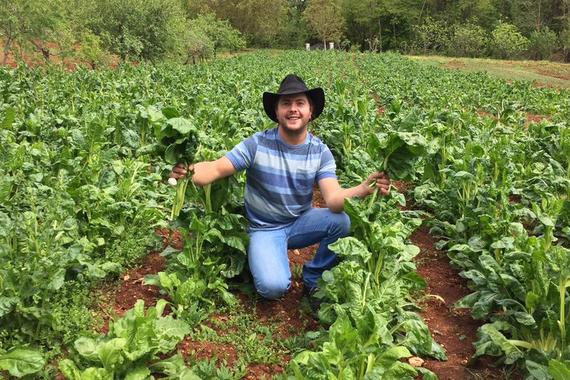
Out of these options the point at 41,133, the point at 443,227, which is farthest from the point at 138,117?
the point at 443,227

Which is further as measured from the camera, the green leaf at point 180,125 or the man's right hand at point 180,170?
the man's right hand at point 180,170

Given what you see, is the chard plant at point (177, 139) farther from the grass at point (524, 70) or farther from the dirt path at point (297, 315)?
the grass at point (524, 70)

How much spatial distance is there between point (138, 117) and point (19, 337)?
472cm

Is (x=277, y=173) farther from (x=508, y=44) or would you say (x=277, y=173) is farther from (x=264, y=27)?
(x=264, y=27)

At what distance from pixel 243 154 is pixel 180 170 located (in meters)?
0.54

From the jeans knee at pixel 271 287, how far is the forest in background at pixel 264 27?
18.9 m

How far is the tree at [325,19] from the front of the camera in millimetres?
67375

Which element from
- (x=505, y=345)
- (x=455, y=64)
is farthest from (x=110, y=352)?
(x=455, y=64)

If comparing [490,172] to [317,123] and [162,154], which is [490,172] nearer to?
[162,154]

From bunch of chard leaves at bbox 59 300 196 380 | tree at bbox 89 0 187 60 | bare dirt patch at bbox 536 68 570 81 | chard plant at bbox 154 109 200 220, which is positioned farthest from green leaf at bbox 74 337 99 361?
bare dirt patch at bbox 536 68 570 81

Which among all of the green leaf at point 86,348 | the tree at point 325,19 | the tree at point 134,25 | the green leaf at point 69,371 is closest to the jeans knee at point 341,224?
the green leaf at point 86,348

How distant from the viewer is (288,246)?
418 cm

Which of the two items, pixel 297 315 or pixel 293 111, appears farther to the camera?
pixel 297 315

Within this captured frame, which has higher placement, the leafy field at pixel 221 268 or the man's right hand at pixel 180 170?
the man's right hand at pixel 180 170
